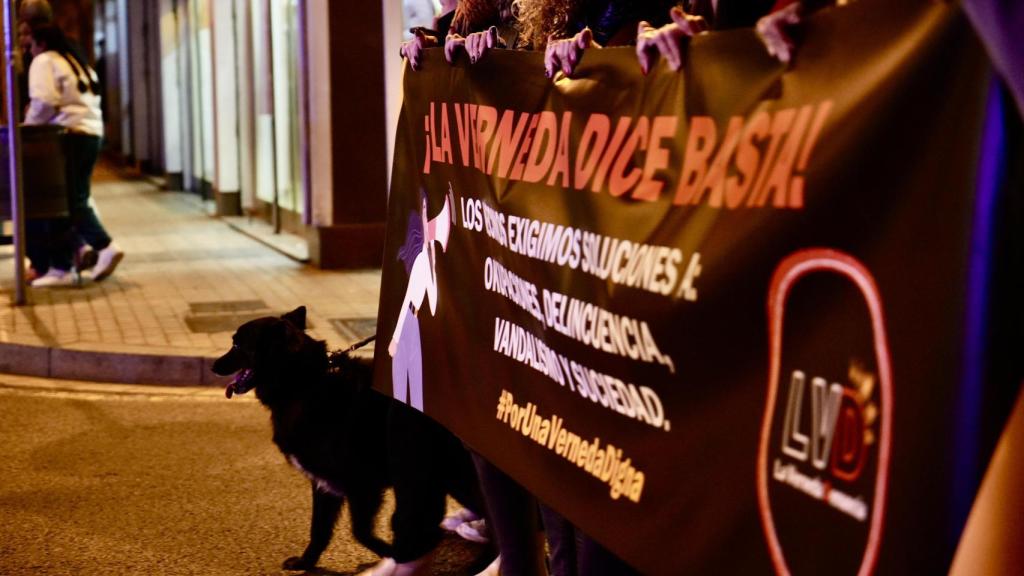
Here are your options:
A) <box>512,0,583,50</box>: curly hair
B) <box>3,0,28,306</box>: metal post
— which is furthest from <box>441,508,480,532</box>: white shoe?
<box>3,0,28,306</box>: metal post

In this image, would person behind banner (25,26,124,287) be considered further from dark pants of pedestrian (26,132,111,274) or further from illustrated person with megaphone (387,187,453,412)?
illustrated person with megaphone (387,187,453,412)

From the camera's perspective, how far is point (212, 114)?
1599 cm

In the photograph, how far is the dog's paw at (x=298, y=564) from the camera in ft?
14.1

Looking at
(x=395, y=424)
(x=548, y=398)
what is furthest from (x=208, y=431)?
(x=548, y=398)

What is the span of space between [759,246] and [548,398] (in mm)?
959

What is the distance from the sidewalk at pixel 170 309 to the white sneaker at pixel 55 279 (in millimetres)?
133

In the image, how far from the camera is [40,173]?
9711mm

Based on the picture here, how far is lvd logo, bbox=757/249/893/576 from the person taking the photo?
1.88 meters

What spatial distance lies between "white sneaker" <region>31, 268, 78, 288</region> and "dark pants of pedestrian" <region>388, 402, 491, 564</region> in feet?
22.6

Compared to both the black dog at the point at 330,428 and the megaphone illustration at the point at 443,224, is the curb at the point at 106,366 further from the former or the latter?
the megaphone illustration at the point at 443,224

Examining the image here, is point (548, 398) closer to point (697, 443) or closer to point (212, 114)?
point (697, 443)

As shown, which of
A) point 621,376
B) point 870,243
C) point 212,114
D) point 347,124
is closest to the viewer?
point 870,243

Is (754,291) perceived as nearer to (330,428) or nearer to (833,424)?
(833,424)

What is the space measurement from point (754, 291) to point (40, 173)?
8.63 metres
